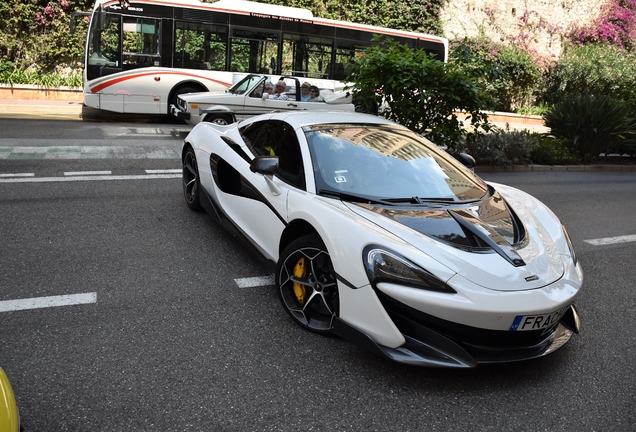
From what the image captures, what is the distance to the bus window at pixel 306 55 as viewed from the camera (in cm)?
1603

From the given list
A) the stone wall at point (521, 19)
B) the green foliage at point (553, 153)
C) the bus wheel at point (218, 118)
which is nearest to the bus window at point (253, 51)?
the bus wheel at point (218, 118)

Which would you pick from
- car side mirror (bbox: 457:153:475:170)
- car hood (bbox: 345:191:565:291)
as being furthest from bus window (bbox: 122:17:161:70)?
car hood (bbox: 345:191:565:291)

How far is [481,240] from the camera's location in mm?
3541

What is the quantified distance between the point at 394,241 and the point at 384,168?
3.50 feet

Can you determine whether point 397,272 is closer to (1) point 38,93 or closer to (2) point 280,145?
(2) point 280,145

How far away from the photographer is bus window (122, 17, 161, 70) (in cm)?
1418

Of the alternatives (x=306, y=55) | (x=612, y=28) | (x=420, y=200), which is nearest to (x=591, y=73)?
(x=612, y=28)

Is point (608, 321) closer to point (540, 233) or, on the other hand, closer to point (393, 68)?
point (540, 233)

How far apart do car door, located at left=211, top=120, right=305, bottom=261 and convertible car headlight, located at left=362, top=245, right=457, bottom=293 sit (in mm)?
989

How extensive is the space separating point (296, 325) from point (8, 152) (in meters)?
6.62

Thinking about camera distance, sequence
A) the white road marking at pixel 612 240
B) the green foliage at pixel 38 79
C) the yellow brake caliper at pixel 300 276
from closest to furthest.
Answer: the yellow brake caliper at pixel 300 276 → the white road marking at pixel 612 240 → the green foliage at pixel 38 79

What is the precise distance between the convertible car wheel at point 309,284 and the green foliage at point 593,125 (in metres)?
10.8

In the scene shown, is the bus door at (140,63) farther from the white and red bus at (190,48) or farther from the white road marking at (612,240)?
the white road marking at (612,240)

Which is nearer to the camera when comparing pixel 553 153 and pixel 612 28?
pixel 553 153
